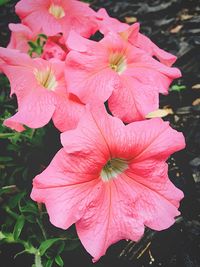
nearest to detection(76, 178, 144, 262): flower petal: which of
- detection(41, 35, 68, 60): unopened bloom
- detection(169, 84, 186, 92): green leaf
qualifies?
detection(41, 35, 68, 60): unopened bloom

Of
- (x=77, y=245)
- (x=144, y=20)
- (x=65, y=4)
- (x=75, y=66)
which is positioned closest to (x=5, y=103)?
(x=65, y=4)

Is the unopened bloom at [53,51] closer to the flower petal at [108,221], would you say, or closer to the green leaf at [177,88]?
the flower petal at [108,221]

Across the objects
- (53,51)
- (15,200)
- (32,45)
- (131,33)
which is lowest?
(15,200)

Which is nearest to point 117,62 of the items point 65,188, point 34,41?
point 34,41

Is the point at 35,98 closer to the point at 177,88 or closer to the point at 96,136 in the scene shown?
the point at 96,136

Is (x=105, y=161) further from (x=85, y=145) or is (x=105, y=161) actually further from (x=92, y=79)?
(x=92, y=79)

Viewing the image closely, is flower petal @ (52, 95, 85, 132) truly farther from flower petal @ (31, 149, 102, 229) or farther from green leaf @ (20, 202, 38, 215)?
green leaf @ (20, 202, 38, 215)

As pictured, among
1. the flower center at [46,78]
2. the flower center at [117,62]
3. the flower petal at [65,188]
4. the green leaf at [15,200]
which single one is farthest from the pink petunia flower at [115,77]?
the green leaf at [15,200]

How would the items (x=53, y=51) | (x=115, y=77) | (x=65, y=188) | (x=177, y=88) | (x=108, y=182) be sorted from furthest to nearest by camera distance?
1. (x=177, y=88)
2. (x=53, y=51)
3. (x=115, y=77)
4. (x=108, y=182)
5. (x=65, y=188)
